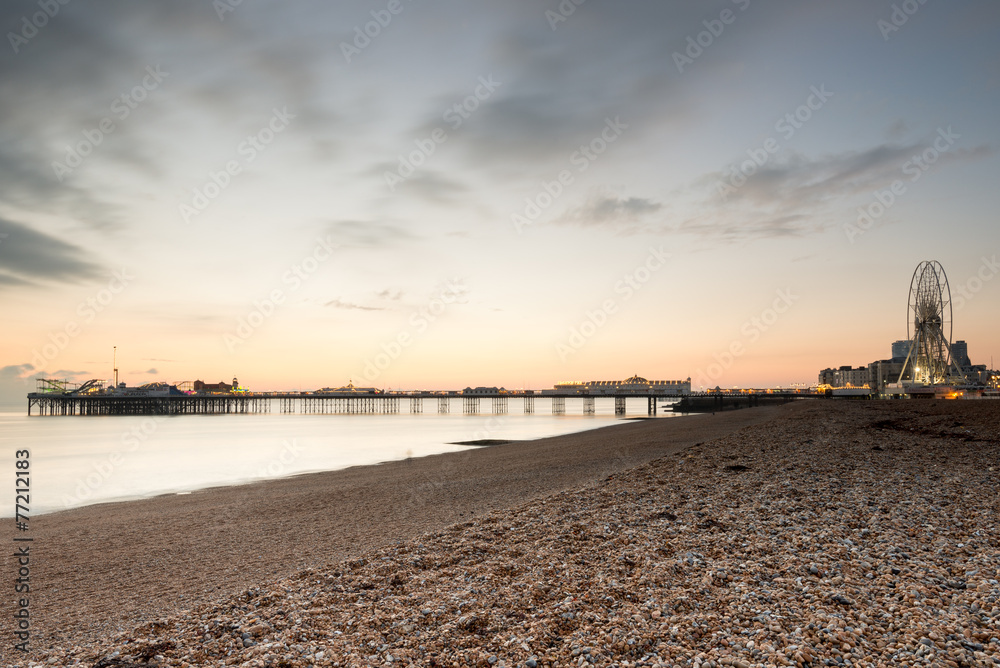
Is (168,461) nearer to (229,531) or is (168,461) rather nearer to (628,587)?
(229,531)

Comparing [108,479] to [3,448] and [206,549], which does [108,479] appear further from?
[3,448]

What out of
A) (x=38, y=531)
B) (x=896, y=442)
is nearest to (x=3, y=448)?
(x=38, y=531)

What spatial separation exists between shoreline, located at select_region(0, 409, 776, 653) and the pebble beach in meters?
0.12

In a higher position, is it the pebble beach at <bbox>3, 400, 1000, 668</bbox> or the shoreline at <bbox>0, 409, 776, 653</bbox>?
the pebble beach at <bbox>3, 400, 1000, 668</bbox>

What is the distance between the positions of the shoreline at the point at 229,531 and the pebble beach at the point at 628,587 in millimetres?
115

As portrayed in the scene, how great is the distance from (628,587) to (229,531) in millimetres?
10156

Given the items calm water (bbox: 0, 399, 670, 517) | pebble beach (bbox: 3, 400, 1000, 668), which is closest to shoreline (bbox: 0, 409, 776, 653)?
pebble beach (bbox: 3, 400, 1000, 668)

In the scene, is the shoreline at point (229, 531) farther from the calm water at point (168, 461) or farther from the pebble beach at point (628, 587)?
the calm water at point (168, 461)

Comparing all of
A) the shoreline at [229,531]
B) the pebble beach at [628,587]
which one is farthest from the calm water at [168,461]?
the pebble beach at [628,587]

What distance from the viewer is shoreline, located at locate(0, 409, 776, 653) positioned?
869 centimetres

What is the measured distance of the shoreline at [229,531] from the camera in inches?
342

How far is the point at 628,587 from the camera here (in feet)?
21.5

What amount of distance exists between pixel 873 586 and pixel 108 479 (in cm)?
3247

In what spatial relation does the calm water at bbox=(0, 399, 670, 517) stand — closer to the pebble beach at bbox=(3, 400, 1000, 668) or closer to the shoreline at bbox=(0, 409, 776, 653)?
the shoreline at bbox=(0, 409, 776, 653)
